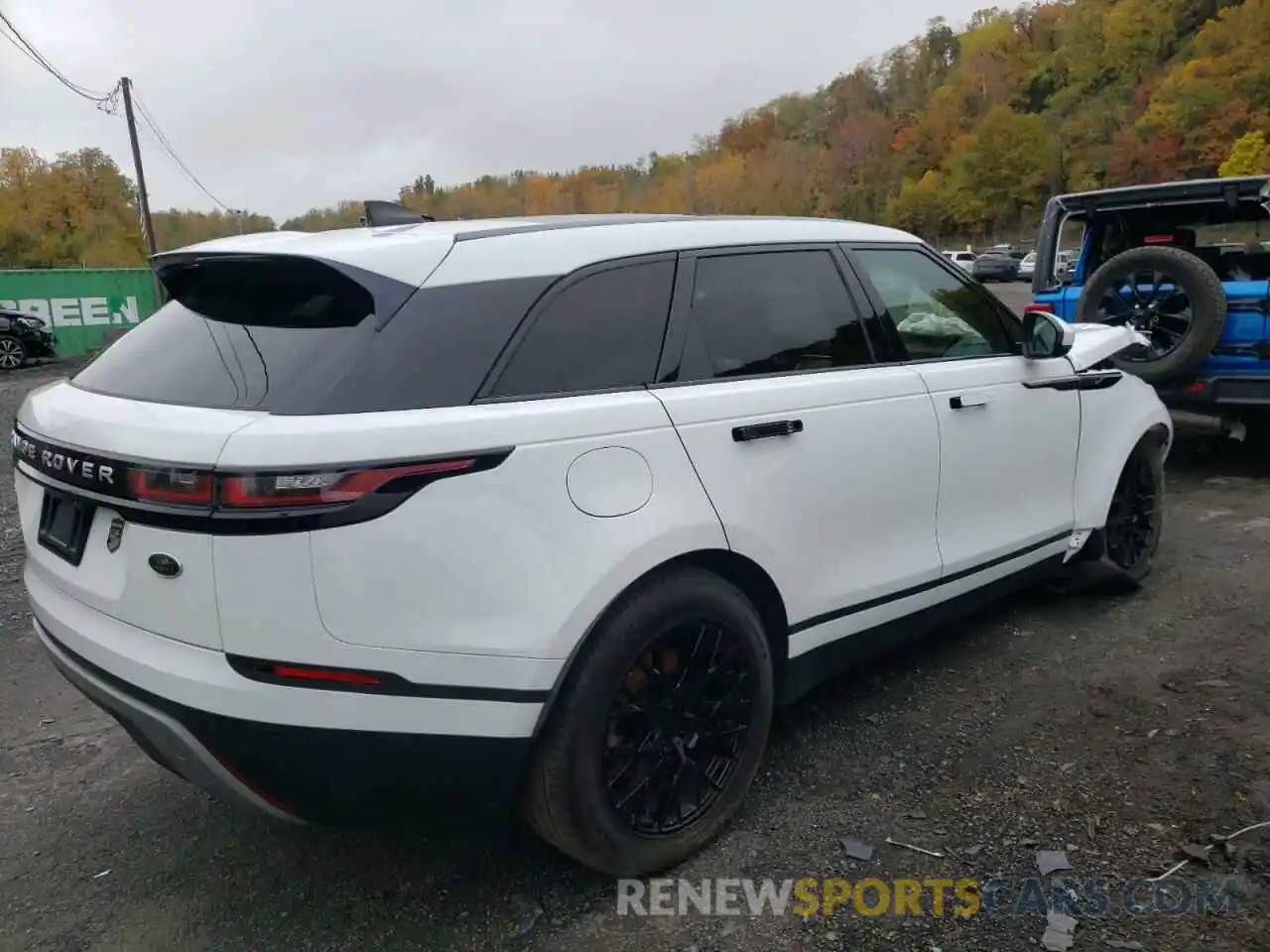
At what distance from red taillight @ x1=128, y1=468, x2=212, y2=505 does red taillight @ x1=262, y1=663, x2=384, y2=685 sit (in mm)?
370

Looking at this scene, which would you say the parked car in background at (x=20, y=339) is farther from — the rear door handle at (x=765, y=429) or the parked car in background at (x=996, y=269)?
the parked car in background at (x=996, y=269)

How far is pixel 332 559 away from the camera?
1.95 meters

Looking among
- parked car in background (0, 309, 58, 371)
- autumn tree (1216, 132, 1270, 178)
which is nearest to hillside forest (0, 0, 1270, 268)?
autumn tree (1216, 132, 1270, 178)

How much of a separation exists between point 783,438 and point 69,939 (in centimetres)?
222

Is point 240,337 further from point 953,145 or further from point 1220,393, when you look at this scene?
point 953,145

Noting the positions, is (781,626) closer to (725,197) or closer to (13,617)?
(13,617)

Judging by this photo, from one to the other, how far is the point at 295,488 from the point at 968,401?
7.67 ft

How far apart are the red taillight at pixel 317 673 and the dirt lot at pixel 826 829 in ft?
2.50

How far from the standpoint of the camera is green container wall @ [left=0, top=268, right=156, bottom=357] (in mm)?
22734

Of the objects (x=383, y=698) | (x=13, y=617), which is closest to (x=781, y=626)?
(x=383, y=698)

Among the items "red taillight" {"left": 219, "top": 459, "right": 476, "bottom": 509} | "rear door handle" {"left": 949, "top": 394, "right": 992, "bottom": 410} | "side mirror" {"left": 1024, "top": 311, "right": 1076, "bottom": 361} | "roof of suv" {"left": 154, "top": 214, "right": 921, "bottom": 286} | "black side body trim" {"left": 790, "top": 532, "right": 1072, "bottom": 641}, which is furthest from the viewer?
"side mirror" {"left": 1024, "top": 311, "right": 1076, "bottom": 361}

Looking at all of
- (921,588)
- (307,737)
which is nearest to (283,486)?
(307,737)

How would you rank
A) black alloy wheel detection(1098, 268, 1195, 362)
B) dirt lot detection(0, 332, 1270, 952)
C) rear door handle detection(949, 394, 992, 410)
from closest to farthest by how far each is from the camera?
dirt lot detection(0, 332, 1270, 952), rear door handle detection(949, 394, 992, 410), black alloy wheel detection(1098, 268, 1195, 362)

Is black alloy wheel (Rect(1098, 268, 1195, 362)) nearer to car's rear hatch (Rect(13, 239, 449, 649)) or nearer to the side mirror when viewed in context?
the side mirror
